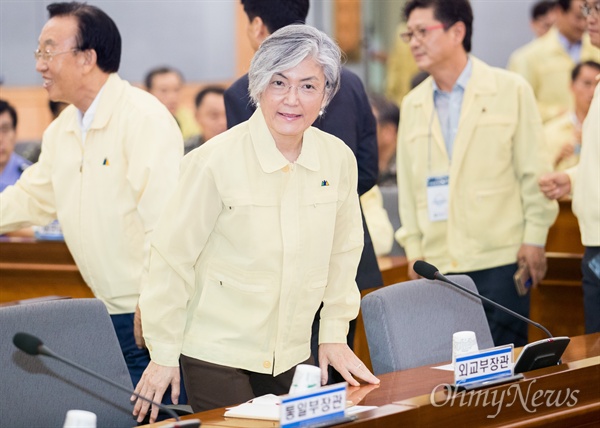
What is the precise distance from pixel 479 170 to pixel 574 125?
2.15 metres

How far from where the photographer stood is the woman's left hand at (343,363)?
2.46 metres

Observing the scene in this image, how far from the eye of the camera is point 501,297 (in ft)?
12.7

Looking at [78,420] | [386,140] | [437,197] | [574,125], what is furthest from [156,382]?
[574,125]

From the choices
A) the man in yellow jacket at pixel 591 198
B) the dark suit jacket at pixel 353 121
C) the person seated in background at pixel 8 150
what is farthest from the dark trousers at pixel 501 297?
the person seated in background at pixel 8 150

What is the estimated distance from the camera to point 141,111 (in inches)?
130

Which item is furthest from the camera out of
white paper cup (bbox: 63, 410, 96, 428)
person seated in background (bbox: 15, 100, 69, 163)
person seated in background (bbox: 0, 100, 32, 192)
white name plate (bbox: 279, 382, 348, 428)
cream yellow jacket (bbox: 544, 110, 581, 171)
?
person seated in background (bbox: 15, 100, 69, 163)

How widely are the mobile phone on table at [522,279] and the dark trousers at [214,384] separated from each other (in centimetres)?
158

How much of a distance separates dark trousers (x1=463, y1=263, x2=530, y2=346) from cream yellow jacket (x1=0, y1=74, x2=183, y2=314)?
132 cm

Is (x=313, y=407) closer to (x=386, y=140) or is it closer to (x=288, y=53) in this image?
(x=288, y=53)

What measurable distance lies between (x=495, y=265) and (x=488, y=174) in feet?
1.15

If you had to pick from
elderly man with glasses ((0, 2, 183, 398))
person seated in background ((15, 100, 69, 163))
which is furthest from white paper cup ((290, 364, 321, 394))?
person seated in background ((15, 100, 69, 163))

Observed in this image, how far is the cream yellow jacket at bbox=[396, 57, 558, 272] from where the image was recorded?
3.87 m

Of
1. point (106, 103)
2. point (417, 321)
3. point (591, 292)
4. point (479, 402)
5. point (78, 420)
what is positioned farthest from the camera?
point (591, 292)

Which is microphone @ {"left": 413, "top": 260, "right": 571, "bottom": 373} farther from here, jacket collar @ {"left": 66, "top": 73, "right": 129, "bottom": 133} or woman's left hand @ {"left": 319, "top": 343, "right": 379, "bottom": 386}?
jacket collar @ {"left": 66, "top": 73, "right": 129, "bottom": 133}
